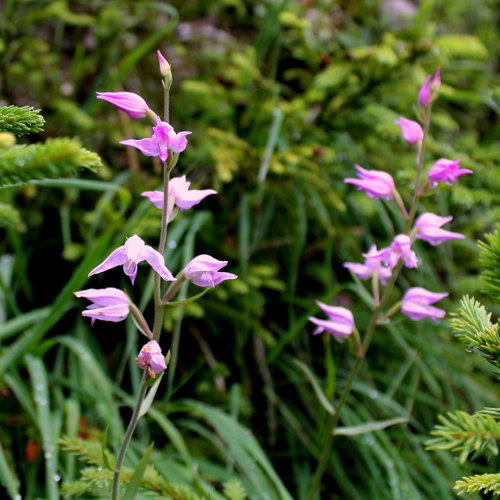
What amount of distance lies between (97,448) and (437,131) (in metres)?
2.29

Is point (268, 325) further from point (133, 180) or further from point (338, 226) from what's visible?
point (133, 180)

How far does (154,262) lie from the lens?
76 centimetres

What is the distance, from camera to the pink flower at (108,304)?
0.79m

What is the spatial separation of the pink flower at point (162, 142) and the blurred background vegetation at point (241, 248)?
1.99 ft

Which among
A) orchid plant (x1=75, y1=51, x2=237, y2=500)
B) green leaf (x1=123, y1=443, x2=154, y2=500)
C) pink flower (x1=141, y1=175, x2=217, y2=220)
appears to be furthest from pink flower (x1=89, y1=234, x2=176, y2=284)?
green leaf (x1=123, y1=443, x2=154, y2=500)

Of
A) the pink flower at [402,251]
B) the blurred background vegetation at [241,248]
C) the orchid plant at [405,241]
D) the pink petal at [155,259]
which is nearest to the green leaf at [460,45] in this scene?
the blurred background vegetation at [241,248]

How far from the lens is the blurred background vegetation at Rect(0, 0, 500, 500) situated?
1480 millimetres

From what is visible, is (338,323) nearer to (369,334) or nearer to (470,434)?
(369,334)

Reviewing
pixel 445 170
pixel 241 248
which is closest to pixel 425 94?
pixel 445 170

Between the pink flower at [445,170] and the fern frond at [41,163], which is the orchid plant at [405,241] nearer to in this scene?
the pink flower at [445,170]

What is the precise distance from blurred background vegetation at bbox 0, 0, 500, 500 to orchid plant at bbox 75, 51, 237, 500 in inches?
20.5

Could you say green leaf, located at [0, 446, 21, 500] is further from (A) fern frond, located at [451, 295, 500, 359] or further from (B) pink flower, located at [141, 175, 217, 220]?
(A) fern frond, located at [451, 295, 500, 359]

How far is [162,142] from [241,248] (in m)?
1.04

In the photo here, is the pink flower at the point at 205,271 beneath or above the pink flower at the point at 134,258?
beneath
